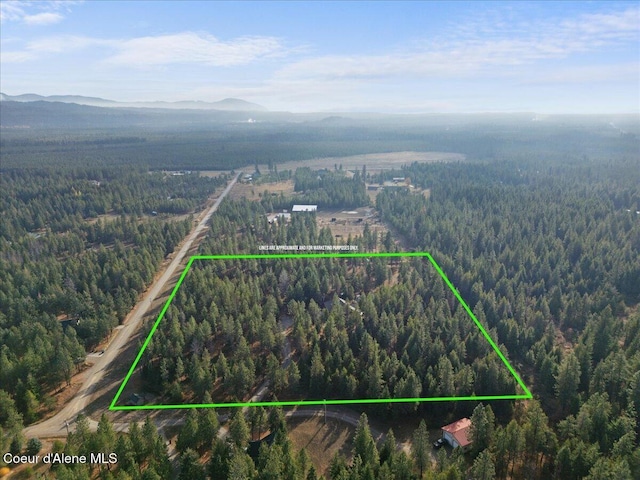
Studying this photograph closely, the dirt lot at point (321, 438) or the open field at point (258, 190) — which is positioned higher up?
the open field at point (258, 190)

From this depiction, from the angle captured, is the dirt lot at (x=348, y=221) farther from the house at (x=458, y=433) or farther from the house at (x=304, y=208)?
the house at (x=458, y=433)

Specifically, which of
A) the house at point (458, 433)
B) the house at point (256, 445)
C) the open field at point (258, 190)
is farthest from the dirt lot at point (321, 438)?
the open field at point (258, 190)

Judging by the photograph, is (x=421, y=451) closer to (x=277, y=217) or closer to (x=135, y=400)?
(x=135, y=400)

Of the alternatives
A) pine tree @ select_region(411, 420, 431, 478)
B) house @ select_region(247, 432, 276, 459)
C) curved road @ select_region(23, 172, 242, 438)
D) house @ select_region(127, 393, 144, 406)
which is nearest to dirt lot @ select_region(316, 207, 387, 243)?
curved road @ select_region(23, 172, 242, 438)

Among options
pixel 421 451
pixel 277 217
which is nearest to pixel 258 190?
pixel 277 217

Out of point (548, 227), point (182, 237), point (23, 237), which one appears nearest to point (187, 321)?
point (182, 237)

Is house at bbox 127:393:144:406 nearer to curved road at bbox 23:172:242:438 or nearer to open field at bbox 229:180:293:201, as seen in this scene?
curved road at bbox 23:172:242:438
